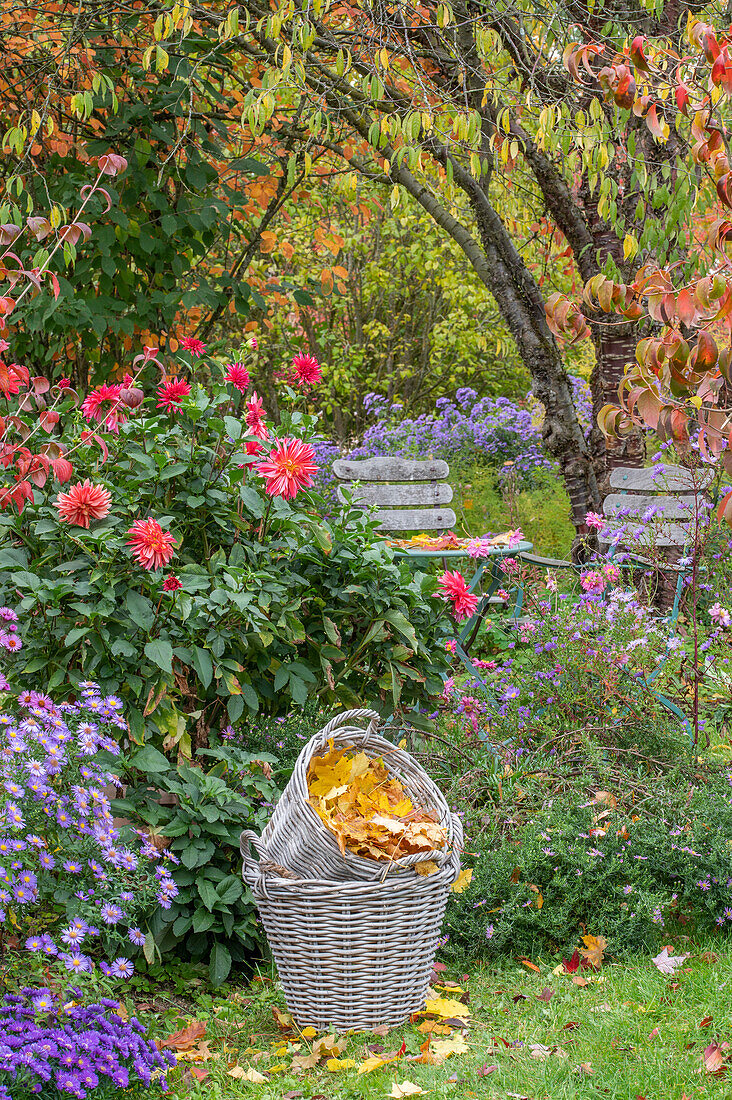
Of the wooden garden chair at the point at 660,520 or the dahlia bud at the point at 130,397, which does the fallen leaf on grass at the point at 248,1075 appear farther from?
the wooden garden chair at the point at 660,520

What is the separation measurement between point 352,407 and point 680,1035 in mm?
9651

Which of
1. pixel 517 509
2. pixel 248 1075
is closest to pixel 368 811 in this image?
pixel 248 1075

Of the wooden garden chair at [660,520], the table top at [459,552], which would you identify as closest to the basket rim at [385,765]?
the table top at [459,552]

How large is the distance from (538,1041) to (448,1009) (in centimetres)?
25

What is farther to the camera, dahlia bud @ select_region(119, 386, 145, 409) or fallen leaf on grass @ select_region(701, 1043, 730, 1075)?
dahlia bud @ select_region(119, 386, 145, 409)

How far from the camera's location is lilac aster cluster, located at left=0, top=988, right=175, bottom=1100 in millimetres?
1764

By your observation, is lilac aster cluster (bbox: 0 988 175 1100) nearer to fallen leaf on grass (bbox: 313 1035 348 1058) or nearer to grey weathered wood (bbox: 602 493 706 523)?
fallen leaf on grass (bbox: 313 1035 348 1058)

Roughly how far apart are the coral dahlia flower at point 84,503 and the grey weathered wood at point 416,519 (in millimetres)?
3108

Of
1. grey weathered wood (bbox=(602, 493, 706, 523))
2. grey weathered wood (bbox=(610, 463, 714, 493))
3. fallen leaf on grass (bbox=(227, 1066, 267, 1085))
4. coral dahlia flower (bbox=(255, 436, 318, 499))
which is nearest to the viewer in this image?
fallen leaf on grass (bbox=(227, 1066, 267, 1085))

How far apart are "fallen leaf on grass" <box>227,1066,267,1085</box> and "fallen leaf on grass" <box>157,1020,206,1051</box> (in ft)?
0.45

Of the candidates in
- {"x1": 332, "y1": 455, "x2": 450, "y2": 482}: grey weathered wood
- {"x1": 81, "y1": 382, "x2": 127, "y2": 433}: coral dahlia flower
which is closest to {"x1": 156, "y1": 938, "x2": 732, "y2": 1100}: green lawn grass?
{"x1": 81, "y1": 382, "x2": 127, "y2": 433}: coral dahlia flower

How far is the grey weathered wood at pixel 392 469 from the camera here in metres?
5.61

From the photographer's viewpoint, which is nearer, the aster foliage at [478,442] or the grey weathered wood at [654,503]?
the grey weathered wood at [654,503]

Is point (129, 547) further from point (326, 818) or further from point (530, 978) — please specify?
point (530, 978)
